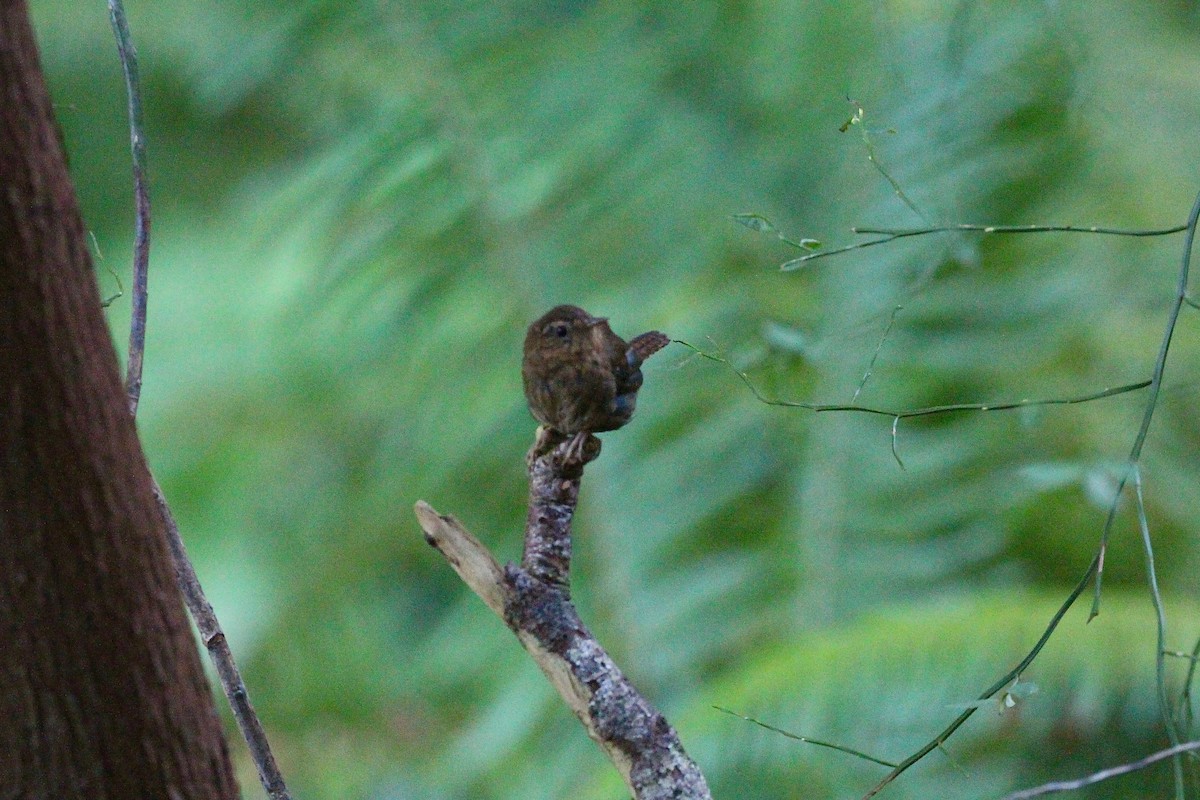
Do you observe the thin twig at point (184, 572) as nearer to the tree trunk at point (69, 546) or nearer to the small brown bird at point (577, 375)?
the tree trunk at point (69, 546)

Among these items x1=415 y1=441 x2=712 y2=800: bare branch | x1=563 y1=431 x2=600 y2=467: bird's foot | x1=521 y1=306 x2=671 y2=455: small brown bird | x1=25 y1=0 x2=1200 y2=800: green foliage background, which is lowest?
x1=415 y1=441 x2=712 y2=800: bare branch

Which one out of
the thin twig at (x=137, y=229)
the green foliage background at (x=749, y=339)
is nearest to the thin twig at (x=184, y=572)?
the thin twig at (x=137, y=229)

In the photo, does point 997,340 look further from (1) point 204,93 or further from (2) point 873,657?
(1) point 204,93

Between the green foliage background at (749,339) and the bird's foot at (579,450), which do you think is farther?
the green foliage background at (749,339)

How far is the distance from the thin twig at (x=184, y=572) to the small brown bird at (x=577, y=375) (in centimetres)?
26

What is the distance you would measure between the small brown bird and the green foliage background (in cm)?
137

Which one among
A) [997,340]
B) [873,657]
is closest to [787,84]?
[997,340]

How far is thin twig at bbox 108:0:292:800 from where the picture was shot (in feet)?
2.68

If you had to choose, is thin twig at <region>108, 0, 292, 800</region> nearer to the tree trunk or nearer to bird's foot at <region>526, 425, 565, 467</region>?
the tree trunk

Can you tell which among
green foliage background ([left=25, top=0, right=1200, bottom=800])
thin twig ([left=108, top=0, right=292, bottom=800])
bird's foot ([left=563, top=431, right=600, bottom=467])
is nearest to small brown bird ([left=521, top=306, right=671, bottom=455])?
bird's foot ([left=563, top=431, right=600, bottom=467])

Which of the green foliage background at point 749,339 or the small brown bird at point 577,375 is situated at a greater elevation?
the green foliage background at point 749,339

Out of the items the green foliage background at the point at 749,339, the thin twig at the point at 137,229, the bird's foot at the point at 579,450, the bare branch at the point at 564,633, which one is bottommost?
the bare branch at the point at 564,633

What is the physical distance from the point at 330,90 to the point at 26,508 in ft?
10.7

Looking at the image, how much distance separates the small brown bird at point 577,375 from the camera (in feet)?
2.77
